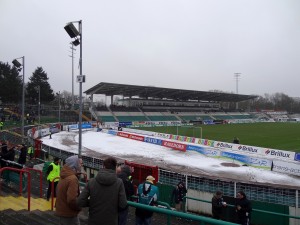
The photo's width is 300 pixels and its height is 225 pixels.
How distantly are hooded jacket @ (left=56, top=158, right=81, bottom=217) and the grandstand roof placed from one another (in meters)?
56.8

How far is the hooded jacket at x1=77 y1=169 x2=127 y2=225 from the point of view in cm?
371

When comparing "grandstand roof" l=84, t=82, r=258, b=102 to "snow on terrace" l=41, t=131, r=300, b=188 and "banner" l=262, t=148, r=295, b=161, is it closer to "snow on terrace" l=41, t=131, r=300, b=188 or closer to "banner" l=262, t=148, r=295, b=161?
"snow on terrace" l=41, t=131, r=300, b=188

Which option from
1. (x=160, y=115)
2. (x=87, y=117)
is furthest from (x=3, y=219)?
(x=160, y=115)

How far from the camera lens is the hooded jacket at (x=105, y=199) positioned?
3709 millimetres

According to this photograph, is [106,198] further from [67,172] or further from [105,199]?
[67,172]

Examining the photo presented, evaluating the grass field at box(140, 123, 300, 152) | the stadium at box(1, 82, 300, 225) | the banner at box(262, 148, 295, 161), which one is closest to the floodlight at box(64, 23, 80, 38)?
the stadium at box(1, 82, 300, 225)

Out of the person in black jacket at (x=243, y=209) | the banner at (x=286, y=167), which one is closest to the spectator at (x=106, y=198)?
the person in black jacket at (x=243, y=209)

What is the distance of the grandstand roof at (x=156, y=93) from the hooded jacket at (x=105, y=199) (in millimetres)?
57321

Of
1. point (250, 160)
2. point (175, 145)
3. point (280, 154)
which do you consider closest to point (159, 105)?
point (175, 145)

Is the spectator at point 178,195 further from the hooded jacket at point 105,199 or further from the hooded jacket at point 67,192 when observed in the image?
the hooded jacket at point 105,199

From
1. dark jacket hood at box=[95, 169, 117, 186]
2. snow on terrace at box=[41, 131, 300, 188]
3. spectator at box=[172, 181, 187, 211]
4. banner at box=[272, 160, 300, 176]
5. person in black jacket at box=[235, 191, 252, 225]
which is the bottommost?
snow on terrace at box=[41, 131, 300, 188]

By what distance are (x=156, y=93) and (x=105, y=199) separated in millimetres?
75074

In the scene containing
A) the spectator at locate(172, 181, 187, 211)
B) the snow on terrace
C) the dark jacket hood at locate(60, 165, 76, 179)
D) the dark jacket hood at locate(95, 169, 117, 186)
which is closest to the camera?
the dark jacket hood at locate(95, 169, 117, 186)

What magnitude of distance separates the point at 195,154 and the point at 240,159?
5203 millimetres
